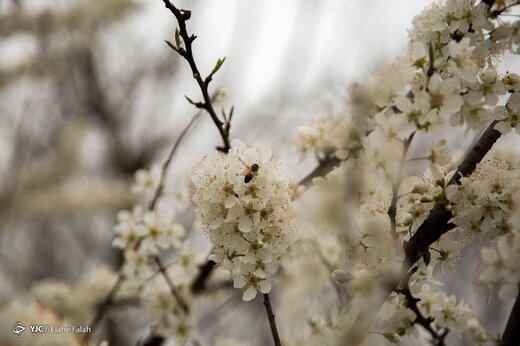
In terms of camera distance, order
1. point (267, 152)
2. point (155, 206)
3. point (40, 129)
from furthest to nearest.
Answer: point (40, 129), point (155, 206), point (267, 152)

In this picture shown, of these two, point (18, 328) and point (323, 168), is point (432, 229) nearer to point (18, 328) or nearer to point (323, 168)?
point (323, 168)

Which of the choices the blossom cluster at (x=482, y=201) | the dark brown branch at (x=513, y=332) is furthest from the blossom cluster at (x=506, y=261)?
the dark brown branch at (x=513, y=332)

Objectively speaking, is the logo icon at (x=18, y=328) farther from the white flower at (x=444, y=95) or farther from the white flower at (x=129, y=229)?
the white flower at (x=444, y=95)

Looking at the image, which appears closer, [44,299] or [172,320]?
[172,320]

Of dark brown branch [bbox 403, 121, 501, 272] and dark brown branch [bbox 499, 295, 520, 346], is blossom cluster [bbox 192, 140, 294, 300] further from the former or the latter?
dark brown branch [bbox 499, 295, 520, 346]

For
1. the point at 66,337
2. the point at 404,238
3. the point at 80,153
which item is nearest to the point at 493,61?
the point at 404,238

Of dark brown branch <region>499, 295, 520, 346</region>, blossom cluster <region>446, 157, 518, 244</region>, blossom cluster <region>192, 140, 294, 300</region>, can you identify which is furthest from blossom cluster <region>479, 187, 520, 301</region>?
blossom cluster <region>192, 140, 294, 300</region>

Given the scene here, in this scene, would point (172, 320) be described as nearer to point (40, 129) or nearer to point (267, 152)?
point (267, 152)

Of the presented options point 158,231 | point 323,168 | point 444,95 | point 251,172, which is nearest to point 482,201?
point 444,95
